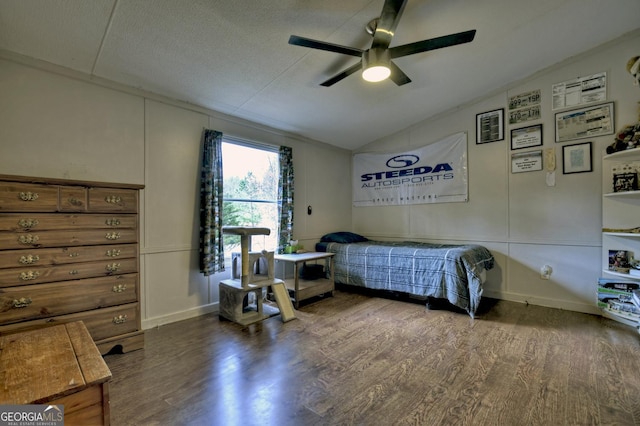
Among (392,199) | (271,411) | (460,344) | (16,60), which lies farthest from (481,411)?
(16,60)

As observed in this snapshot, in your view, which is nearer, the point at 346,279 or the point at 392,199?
the point at 346,279

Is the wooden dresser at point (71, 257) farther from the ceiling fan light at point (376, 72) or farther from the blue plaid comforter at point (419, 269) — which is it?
the blue plaid comforter at point (419, 269)

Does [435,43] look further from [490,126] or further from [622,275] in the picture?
[622,275]

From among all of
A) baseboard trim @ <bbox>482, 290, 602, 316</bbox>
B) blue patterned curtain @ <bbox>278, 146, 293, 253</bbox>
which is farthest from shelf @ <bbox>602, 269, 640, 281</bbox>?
blue patterned curtain @ <bbox>278, 146, 293, 253</bbox>

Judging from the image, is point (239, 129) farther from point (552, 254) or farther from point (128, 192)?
point (552, 254)

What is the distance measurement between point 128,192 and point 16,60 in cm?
131

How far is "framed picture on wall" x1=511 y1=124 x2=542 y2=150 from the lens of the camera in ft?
11.7

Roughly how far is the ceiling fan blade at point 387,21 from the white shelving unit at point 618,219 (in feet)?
8.79

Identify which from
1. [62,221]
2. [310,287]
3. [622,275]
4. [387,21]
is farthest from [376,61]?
[622,275]

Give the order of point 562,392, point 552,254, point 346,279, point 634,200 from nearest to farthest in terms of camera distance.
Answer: point 562,392, point 634,200, point 552,254, point 346,279

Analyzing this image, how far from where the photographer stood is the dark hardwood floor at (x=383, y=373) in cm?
161

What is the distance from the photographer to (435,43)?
207 cm

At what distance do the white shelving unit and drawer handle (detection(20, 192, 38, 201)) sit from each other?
4.93m

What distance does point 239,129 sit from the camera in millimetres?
3678
